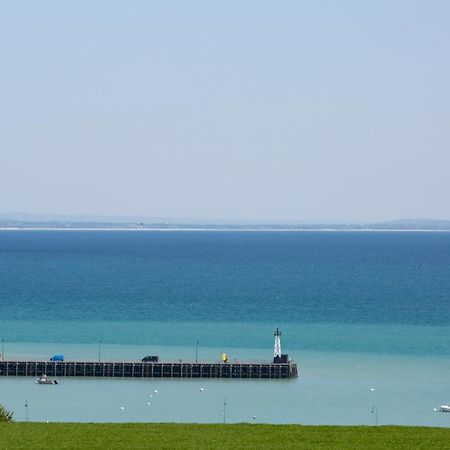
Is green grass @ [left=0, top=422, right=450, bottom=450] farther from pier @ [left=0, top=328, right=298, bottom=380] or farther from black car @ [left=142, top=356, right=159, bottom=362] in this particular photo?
black car @ [left=142, top=356, right=159, bottom=362]

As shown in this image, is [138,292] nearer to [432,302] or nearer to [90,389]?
[432,302]

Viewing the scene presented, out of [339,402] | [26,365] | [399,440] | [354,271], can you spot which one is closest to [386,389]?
[339,402]

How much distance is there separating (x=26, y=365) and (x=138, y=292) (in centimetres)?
5509

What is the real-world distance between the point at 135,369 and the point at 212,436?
3176cm

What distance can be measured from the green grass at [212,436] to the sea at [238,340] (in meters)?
15.6

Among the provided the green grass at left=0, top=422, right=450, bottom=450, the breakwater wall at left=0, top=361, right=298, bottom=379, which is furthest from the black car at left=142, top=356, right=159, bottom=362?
the green grass at left=0, top=422, right=450, bottom=450

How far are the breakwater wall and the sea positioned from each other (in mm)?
1072

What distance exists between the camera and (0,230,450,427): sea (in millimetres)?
48656

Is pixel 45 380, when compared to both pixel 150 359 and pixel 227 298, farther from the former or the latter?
pixel 227 298

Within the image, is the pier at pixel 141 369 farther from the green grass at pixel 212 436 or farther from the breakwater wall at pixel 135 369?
the green grass at pixel 212 436

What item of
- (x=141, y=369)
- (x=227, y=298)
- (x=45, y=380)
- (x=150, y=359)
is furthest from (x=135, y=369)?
(x=227, y=298)

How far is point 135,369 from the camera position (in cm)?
5931

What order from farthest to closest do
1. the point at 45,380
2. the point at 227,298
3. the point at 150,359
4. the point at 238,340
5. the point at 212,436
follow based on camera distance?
1. the point at 227,298
2. the point at 238,340
3. the point at 150,359
4. the point at 45,380
5. the point at 212,436

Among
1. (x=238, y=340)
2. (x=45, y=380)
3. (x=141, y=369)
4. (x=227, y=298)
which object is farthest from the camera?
(x=227, y=298)
